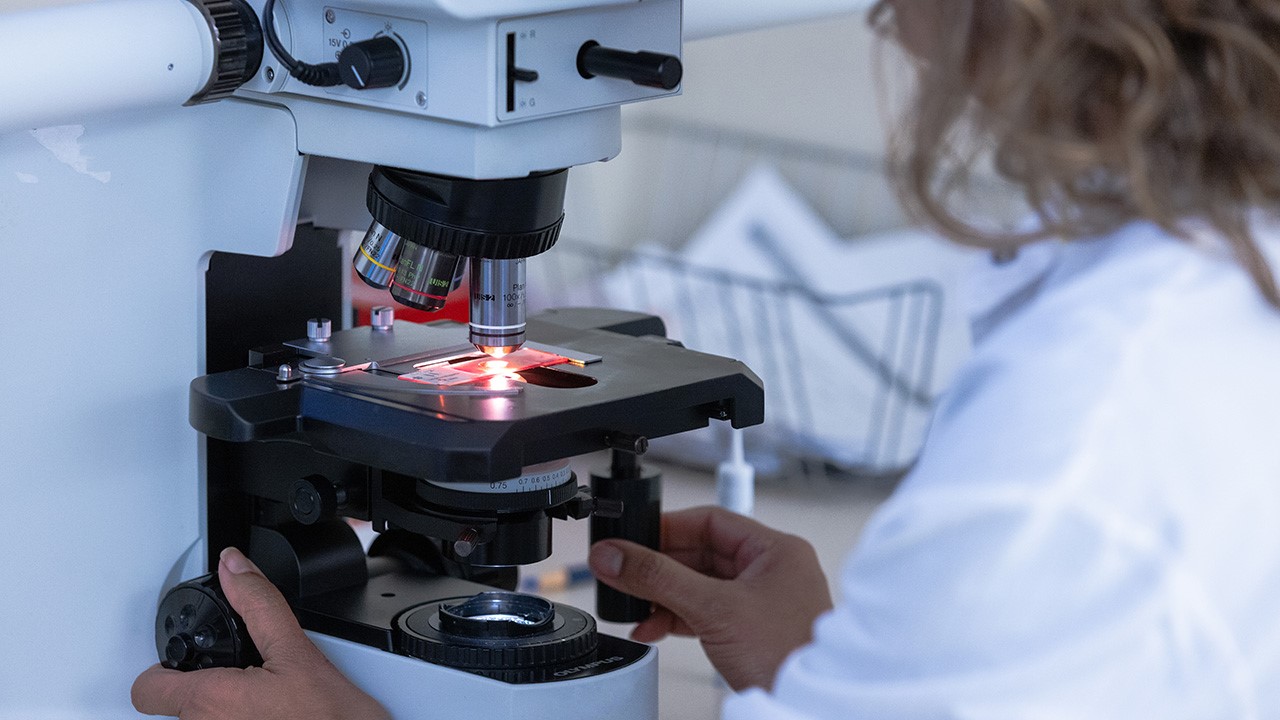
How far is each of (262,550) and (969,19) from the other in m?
0.59

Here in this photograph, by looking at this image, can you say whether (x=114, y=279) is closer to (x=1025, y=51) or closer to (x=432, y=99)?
(x=432, y=99)

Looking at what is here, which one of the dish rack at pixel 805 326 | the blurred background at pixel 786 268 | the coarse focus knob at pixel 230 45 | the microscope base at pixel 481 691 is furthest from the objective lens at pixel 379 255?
the dish rack at pixel 805 326

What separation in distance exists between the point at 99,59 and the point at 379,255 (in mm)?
187

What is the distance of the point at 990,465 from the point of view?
0.50 meters

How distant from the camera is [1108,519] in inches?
18.8

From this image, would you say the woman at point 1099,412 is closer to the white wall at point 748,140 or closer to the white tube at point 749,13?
the white tube at point 749,13

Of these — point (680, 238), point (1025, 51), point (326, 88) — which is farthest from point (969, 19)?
point (680, 238)

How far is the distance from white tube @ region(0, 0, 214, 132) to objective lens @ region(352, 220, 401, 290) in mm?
127

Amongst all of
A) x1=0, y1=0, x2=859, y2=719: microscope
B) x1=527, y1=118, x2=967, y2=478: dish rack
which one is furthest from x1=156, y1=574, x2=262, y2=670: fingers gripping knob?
x1=527, y1=118, x2=967, y2=478: dish rack

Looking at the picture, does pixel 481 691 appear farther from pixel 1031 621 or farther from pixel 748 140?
pixel 748 140

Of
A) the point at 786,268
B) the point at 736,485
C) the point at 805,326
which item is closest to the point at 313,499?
the point at 736,485

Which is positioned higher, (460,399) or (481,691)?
(460,399)

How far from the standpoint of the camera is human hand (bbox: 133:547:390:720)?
83 cm

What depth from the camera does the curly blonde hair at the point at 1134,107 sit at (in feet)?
1.66
